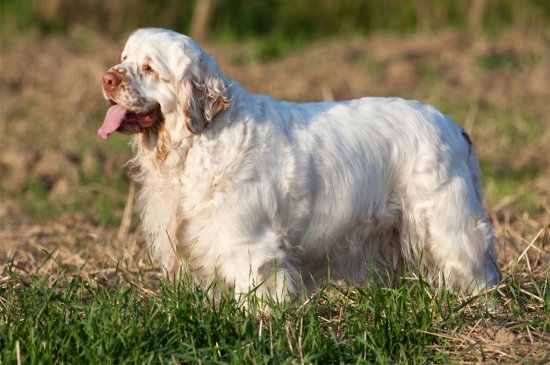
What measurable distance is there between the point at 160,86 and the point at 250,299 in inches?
38.5

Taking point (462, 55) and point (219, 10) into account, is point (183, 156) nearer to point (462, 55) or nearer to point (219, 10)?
point (462, 55)

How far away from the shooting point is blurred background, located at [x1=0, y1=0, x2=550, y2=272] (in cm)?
697

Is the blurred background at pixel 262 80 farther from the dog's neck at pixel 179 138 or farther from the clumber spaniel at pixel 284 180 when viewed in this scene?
the dog's neck at pixel 179 138

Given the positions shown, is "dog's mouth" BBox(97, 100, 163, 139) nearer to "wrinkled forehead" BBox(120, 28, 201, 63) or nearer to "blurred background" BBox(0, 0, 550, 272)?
"wrinkled forehead" BBox(120, 28, 201, 63)

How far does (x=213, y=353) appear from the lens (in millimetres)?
3652

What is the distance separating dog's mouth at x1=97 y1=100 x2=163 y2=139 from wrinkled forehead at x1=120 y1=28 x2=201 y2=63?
0.72ft

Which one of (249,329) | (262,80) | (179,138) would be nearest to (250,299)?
(249,329)

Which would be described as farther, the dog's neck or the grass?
the dog's neck

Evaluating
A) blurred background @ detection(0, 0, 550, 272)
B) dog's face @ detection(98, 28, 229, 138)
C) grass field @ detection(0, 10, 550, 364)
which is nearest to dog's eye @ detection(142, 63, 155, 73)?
dog's face @ detection(98, 28, 229, 138)

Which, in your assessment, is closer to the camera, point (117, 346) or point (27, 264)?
point (117, 346)

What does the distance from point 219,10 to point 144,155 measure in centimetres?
1061

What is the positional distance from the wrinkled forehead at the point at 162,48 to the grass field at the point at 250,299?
37.6 inches

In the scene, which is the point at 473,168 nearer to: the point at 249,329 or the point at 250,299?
the point at 250,299

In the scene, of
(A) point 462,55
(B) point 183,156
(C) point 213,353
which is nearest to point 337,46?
(A) point 462,55
